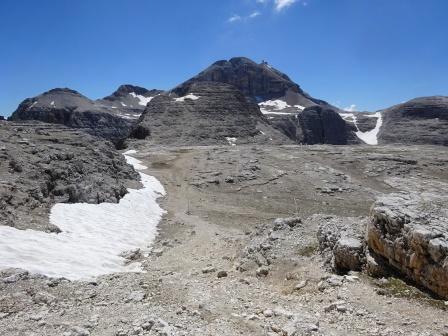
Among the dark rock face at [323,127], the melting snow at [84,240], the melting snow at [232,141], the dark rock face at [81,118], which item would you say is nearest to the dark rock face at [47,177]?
the melting snow at [84,240]

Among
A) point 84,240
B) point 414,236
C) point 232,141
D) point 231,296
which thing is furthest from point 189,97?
point 414,236

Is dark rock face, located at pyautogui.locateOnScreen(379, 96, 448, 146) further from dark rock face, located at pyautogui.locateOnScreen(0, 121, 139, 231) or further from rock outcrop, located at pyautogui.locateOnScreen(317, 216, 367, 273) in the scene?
rock outcrop, located at pyautogui.locateOnScreen(317, 216, 367, 273)

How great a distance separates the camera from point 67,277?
1289 cm

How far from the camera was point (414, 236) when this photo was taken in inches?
420

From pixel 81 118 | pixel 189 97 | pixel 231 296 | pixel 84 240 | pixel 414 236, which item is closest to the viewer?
pixel 414 236

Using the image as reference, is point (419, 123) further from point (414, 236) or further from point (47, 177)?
point (414, 236)

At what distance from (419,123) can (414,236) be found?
18415 cm

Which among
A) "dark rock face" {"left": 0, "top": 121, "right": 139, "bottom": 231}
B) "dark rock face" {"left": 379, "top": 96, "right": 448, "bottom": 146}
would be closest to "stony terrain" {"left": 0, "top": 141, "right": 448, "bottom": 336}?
"dark rock face" {"left": 0, "top": 121, "right": 139, "bottom": 231}

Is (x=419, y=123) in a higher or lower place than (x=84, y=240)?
higher

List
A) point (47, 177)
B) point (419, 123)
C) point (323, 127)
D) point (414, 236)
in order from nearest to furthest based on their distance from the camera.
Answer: point (414, 236), point (47, 177), point (419, 123), point (323, 127)

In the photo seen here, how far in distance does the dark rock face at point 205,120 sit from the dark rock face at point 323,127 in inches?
2537

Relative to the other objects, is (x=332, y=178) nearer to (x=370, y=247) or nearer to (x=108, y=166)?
(x=108, y=166)

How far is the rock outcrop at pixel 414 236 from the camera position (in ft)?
33.4

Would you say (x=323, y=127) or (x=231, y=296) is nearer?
(x=231, y=296)
